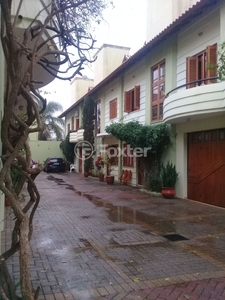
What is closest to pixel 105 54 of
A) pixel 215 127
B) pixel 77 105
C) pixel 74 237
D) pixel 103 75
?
pixel 103 75

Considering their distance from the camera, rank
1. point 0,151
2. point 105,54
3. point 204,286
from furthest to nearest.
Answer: point 105,54
point 204,286
point 0,151

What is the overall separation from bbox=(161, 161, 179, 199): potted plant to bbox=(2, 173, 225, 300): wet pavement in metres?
2.16

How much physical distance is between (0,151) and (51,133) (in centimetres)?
3464

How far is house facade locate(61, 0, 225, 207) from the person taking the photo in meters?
9.00

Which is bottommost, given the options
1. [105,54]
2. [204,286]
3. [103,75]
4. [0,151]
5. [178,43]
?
[204,286]

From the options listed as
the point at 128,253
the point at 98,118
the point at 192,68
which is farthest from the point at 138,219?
the point at 98,118

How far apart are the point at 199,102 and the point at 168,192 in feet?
13.3

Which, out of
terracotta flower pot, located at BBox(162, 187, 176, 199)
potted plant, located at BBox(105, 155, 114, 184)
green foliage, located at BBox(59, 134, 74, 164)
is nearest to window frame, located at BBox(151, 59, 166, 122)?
terracotta flower pot, located at BBox(162, 187, 176, 199)

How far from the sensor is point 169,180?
11.5 meters

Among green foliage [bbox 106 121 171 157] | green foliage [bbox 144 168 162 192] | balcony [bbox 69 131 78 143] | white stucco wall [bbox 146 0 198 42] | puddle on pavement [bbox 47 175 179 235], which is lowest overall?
puddle on pavement [bbox 47 175 179 235]

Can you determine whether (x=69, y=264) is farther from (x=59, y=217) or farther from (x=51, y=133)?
(x=51, y=133)

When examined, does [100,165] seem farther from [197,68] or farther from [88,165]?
[197,68]

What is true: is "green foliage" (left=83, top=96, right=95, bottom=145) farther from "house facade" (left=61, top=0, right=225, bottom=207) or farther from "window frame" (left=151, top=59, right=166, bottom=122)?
"window frame" (left=151, top=59, right=166, bottom=122)

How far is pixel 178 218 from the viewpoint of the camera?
7918mm
